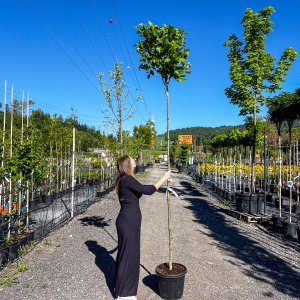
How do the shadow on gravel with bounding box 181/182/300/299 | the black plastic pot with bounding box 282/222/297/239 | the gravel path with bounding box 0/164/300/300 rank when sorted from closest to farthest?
1. the gravel path with bounding box 0/164/300/300
2. the shadow on gravel with bounding box 181/182/300/299
3. the black plastic pot with bounding box 282/222/297/239

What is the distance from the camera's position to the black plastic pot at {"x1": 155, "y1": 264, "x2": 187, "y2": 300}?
407 centimetres

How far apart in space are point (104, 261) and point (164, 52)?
12.3 feet

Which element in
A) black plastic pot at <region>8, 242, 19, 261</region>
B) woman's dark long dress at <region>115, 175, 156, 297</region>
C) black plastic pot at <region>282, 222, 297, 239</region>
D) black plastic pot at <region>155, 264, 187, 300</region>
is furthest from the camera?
black plastic pot at <region>282, 222, 297, 239</region>

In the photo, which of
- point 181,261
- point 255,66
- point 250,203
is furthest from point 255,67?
point 181,261

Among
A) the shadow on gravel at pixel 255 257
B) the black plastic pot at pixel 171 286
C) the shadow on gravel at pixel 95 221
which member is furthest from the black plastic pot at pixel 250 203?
the black plastic pot at pixel 171 286

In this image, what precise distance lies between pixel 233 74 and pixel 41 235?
7814mm

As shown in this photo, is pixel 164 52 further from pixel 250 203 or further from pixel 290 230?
pixel 250 203

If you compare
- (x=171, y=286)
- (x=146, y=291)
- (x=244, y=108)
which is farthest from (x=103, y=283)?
(x=244, y=108)

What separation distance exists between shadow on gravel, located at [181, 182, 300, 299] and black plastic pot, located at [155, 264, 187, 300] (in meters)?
1.22

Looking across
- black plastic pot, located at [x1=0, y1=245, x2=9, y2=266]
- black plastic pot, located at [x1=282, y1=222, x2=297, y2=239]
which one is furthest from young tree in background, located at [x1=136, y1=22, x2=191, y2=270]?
black plastic pot, located at [x1=282, y1=222, x2=297, y2=239]

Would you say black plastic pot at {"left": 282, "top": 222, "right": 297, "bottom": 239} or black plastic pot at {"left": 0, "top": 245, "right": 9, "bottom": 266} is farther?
black plastic pot at {"left": 282, "top": 222, "right": 297, "bottom": 239}

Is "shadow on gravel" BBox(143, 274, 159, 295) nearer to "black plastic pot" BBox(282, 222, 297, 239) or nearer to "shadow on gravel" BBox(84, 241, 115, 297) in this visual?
"shadow on gravel" BBox(84, 241, 115, 297)

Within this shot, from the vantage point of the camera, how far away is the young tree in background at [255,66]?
10.5 m

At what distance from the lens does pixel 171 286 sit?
4.09 meters
